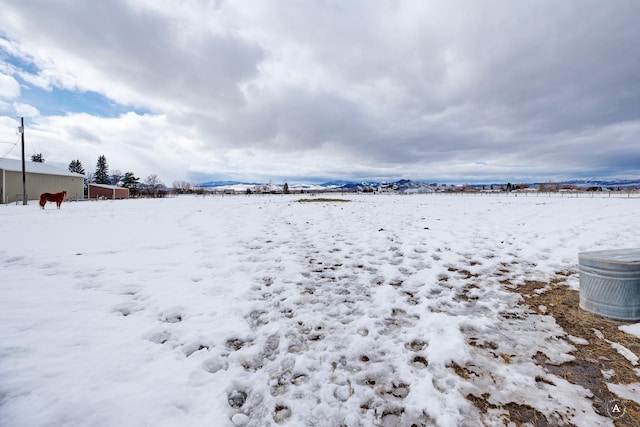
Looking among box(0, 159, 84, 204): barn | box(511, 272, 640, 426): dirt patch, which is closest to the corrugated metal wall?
box(0, 159, 84, 204): barn

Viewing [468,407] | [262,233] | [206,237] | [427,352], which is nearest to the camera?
[468,407]

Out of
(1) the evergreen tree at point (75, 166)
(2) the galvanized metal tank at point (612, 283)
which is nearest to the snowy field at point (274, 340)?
(2) the galvanized metal tank at point (612, 283)

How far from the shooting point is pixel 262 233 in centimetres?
981

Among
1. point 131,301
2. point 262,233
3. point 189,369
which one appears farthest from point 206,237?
point 189,369

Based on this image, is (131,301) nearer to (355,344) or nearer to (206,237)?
(355,344)

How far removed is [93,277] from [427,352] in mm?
5685

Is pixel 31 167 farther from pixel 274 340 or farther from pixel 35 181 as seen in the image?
pixel 274 340

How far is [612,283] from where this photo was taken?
3801 millimetres

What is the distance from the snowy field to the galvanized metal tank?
784 millimetres

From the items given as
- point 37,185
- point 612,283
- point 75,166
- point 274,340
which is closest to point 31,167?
point 37,185

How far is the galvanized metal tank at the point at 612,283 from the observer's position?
365 cm

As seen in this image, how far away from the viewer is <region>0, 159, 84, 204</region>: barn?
30.3m

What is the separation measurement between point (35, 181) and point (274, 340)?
46.3 m

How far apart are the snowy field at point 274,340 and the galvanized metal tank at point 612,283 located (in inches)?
30.9
